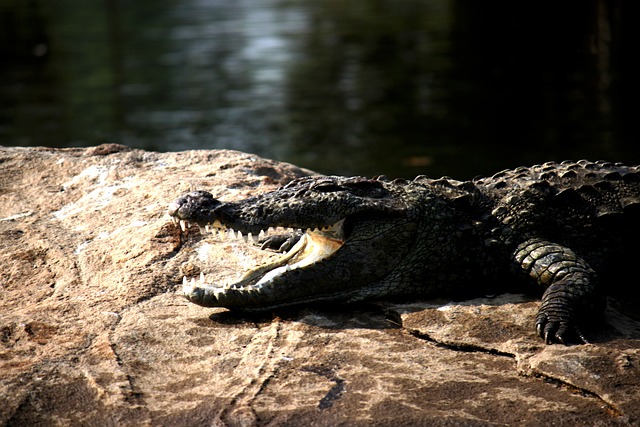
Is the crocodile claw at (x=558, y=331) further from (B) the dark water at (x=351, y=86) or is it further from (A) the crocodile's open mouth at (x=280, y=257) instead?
(B) the dark water at (x=351, y=86)

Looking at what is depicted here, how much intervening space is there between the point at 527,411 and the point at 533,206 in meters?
1.75

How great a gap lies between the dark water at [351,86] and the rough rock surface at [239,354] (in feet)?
25.1

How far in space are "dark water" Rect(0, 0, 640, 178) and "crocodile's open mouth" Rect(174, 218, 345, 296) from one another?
757 centimetres

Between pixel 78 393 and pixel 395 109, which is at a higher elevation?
pixel 78 393

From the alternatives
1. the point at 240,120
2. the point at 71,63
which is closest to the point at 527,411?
the point at 240,120

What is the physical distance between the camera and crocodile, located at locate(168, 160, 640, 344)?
455 centimetres

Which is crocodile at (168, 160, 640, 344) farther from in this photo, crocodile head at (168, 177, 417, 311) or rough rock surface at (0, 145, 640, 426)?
rough rock surface at (0, 145, 640, 426)

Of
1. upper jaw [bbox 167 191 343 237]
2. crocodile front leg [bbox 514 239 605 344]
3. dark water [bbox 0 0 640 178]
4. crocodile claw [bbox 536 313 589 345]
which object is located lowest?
dark water [bbox 0 0 640 178]

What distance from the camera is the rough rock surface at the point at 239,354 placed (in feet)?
11.8

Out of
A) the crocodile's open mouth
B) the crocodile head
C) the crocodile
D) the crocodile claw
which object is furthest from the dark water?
the crocodile claw

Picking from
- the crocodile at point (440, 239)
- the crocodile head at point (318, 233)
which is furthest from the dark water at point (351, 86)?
Answer: the crocodile head at point (318, 233)

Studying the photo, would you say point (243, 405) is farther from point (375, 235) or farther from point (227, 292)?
point (375, 235)

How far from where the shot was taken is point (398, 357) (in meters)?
4.05

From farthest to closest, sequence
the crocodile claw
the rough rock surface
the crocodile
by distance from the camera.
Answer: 1. the crocodile
2. the crocodile claw
3. the rough rock surface
